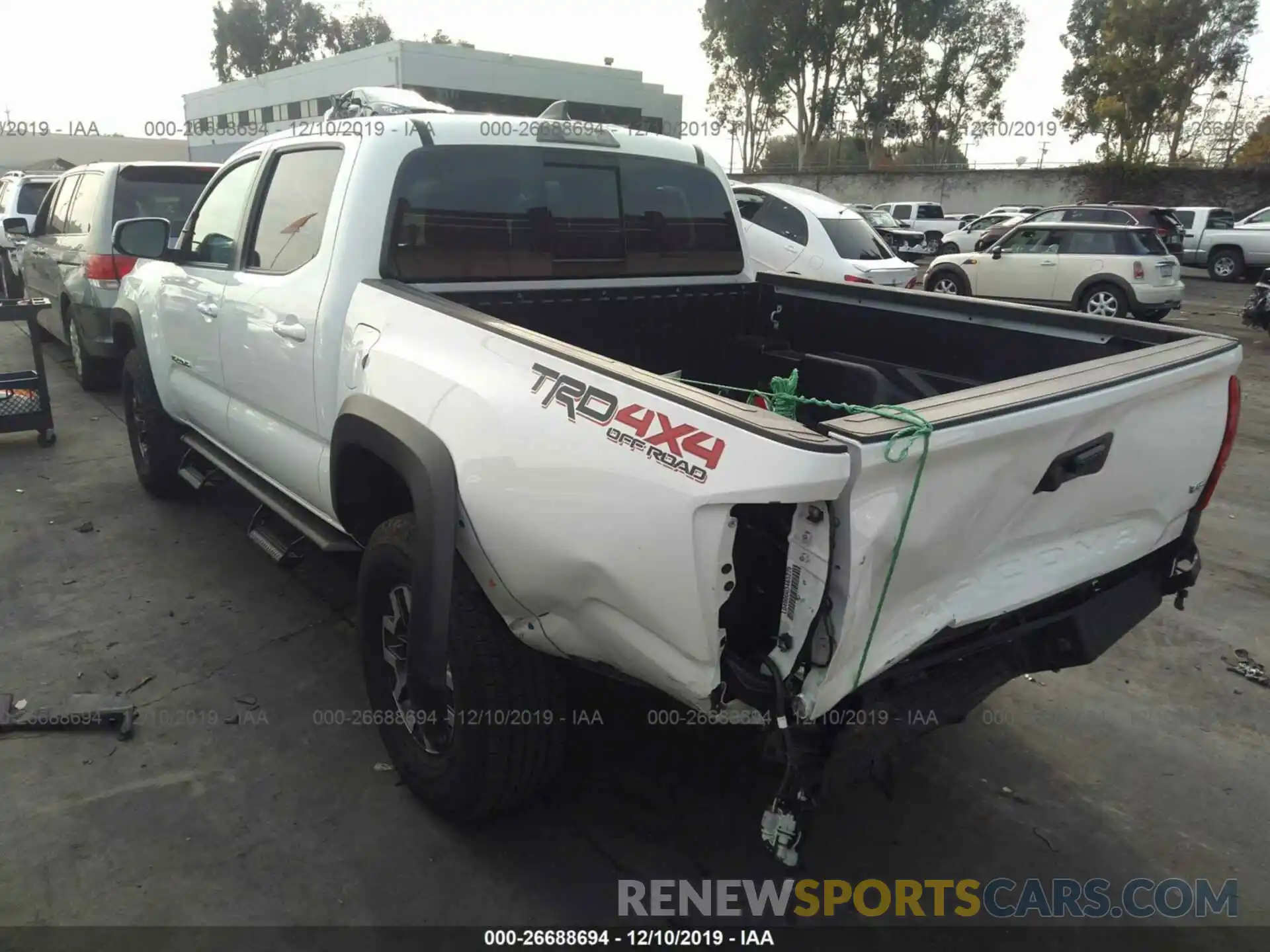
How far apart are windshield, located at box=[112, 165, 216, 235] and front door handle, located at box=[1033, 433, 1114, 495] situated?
23.5 feet

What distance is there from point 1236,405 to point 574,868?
2.47m

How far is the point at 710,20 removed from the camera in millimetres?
39250

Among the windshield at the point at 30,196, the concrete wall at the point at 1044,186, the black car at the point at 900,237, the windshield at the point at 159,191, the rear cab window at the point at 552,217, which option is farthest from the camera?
the concrete wall at the point at 1044,186

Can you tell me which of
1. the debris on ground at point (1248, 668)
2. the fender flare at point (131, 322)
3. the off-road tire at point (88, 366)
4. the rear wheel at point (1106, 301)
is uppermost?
the fender flare at point (131, 322)

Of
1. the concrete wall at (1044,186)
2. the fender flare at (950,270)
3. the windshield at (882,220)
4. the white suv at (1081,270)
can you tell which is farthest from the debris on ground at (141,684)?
the concrete wall at (1044,186)

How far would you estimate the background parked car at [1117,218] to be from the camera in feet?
60.7

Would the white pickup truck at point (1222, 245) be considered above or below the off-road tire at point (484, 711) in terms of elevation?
above

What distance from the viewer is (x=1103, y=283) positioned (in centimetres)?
1359

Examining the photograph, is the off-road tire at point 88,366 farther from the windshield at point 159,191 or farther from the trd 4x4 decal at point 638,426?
the trd 4x4 decal at point 638,426

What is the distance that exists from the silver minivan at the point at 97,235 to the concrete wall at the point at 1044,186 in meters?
26.1

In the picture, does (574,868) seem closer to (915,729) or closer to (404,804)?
(404,804)

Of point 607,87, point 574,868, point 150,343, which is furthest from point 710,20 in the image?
point 574,868

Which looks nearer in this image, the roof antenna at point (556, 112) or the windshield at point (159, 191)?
the roof antenna at point (556, 112)

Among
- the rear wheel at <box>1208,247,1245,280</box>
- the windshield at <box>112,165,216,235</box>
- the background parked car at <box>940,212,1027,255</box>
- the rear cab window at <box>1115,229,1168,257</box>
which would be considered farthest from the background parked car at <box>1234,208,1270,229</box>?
the windshield at <box>112,165,216,235</box>
